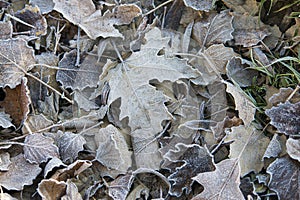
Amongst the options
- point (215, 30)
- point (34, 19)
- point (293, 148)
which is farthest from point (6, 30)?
point (293, 148)

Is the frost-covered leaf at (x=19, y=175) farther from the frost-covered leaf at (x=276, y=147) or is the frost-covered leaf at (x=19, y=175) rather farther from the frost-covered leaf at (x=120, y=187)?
the frost-covered leaf at (x=276, y=147)

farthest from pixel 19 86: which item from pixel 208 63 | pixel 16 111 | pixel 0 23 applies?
pixel 208 63

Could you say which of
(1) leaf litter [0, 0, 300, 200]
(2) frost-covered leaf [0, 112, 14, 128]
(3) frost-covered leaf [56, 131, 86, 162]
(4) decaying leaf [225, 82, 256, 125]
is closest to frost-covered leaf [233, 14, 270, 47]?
(1) leaf litter [0, 0, 300, 200]

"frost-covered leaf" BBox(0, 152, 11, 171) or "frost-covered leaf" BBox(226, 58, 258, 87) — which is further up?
"frost-covered leaf" BBox(226, 58, 258, 87)

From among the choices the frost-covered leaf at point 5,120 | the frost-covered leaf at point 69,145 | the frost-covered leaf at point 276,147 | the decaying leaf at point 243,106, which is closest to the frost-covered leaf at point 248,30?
the decaying leaf at point 243,106

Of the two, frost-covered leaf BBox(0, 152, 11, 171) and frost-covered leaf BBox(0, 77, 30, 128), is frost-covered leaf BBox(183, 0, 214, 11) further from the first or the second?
frost-covered leaf BBox(0, 152, 11, 171)

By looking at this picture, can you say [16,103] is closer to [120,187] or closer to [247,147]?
[120,187]
